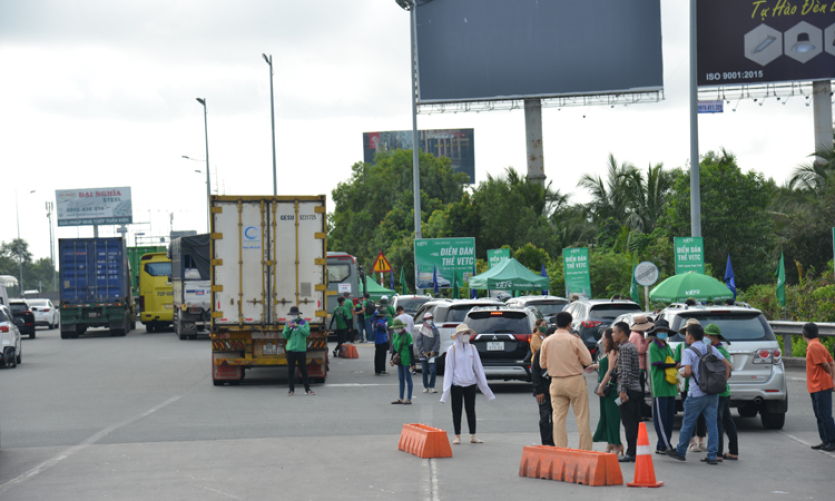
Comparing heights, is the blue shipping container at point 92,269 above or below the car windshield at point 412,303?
above

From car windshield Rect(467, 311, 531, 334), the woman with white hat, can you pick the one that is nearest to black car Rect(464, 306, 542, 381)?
car windshield Rect(467, 311, 531, 334)

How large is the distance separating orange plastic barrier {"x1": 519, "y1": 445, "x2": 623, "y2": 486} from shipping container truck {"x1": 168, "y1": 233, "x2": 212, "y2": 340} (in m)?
23.5

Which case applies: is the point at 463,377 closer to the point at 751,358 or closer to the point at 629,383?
the point at 629,383

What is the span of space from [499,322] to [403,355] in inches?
111

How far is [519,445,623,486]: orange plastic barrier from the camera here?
894 centimetres

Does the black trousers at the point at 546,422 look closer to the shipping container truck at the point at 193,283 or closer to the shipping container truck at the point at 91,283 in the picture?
the shipping container truck at the point at 193,283

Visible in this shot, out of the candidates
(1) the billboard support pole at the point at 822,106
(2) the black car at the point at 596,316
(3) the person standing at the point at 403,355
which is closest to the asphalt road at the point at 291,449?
(3) the person standing at the point at 403,355

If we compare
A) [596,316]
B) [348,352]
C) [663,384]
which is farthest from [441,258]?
[663,384]

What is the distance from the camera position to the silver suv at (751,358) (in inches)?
483

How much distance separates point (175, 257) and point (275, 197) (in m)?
16.5

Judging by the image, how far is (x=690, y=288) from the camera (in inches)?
832

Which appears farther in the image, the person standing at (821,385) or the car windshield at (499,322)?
A: the car windshield at (499,322)

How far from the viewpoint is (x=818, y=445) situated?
35.9ft

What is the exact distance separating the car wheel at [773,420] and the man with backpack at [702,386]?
9.13 ft
